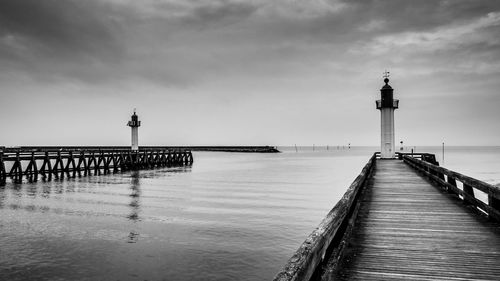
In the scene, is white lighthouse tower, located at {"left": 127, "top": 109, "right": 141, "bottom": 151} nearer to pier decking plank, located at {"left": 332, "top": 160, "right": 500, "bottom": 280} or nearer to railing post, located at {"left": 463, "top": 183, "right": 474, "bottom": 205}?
pier decking plank, located at {"left": 332, "top": 160, "right": 500, "bottom": 280}

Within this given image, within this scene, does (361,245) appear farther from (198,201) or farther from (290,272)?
(198,201)

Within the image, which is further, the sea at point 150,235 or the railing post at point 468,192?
the railing post at point 468,192

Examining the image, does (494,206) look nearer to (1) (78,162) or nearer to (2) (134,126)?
(1) (78,162)

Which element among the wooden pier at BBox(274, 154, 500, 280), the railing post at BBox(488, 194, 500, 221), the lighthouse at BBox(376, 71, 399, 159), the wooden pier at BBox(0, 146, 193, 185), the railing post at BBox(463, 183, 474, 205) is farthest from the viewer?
the wooden pier at BBox(0, 146, 193, 185)

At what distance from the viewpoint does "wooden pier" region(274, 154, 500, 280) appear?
10.8 feet

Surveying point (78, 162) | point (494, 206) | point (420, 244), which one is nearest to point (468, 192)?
point (494, 206)

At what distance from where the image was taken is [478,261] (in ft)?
13.1

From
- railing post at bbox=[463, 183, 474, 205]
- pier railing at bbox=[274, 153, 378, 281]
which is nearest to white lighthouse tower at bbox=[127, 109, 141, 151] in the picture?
railing post at bbox=[463, 183, 474, 205]

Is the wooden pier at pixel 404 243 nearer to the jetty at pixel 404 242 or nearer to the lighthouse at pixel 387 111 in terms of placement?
the jetty at pixel 404 242

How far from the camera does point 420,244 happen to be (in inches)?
187

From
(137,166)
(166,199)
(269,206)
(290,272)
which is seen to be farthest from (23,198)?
(137,166)

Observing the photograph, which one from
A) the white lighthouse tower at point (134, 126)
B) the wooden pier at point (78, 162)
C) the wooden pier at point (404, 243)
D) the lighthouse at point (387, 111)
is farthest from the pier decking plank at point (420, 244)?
the white lighthouse tower at point (134, 126)

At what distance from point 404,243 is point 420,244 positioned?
197 mm

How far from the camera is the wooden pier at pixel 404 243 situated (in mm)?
3279
